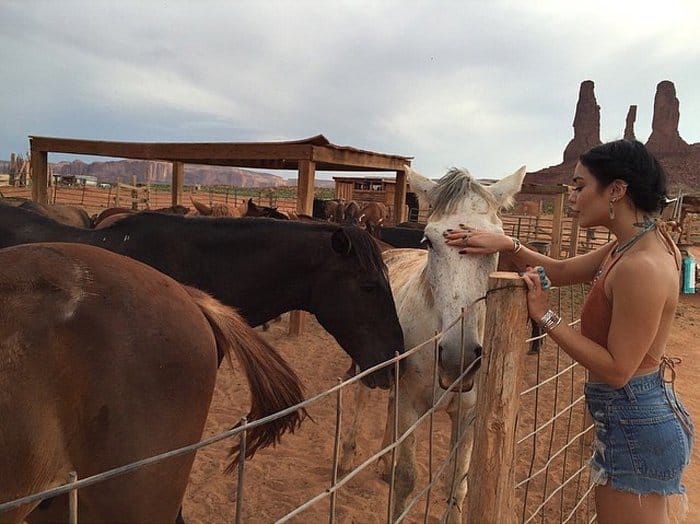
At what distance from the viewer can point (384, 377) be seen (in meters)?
2.65

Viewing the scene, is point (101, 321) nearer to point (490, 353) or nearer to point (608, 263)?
point (490, 353)

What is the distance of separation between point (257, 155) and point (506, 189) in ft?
19.0

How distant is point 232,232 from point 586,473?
351 centimetres

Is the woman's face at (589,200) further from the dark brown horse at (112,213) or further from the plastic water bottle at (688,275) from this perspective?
the dark brown horse at (112,213)

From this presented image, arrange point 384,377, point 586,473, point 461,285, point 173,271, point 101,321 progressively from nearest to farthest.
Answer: point 101,321 → point 461,285 → point 384,377 → point 173,271 → point 586,473

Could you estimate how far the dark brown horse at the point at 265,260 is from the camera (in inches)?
112

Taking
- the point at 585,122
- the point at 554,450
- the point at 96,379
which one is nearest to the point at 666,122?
the point at 585,122

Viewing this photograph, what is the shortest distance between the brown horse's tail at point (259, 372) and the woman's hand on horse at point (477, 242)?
0.95 m

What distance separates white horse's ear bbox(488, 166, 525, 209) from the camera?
8.27ft

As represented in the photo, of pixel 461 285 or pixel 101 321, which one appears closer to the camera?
pixel 101 321

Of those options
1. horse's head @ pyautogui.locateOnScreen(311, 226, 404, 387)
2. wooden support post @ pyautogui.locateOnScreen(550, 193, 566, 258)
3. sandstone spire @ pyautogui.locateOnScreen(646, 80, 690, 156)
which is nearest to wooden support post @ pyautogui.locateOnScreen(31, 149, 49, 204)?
horse's head @ pyautogui.locateOnScreen(311, 226, 404, 387)

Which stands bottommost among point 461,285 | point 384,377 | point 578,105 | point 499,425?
point 384,377

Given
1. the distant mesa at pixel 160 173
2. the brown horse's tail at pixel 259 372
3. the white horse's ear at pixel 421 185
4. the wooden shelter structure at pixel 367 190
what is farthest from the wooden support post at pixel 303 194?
the distant mesa at pixel 160 173

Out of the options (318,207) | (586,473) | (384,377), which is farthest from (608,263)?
(318,207)
